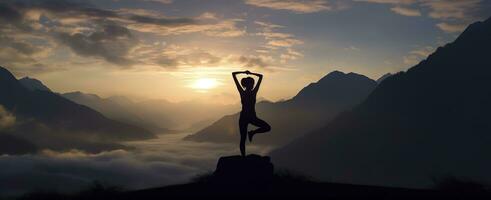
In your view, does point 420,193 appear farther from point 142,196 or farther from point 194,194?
point 142,196

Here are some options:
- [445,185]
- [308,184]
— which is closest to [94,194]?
[308,184]

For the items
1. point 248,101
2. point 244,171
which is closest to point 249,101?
point 248,101

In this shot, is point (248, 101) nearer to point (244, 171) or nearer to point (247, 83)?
point (247, 83)

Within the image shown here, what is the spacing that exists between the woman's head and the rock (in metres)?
2.46

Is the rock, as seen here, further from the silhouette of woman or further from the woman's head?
the woman's head

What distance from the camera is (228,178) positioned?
16500 millimetres

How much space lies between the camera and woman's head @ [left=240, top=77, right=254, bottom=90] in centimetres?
1658

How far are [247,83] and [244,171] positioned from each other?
3083 millimetres

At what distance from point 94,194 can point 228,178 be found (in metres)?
4.78

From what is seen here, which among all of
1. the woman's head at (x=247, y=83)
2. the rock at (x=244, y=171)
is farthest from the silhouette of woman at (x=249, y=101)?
the rock at (x=244, y=171)

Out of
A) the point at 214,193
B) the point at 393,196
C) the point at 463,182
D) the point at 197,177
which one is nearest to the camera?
the point at 393,196

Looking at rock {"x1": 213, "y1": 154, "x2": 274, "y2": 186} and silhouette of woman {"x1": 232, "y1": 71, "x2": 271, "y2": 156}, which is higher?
silhouette of woman {"x1": 232, "y1": 71, "x2": 271, "y2": 156}

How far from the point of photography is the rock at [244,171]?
1641 cm

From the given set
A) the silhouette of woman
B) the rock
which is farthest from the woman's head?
the rock
